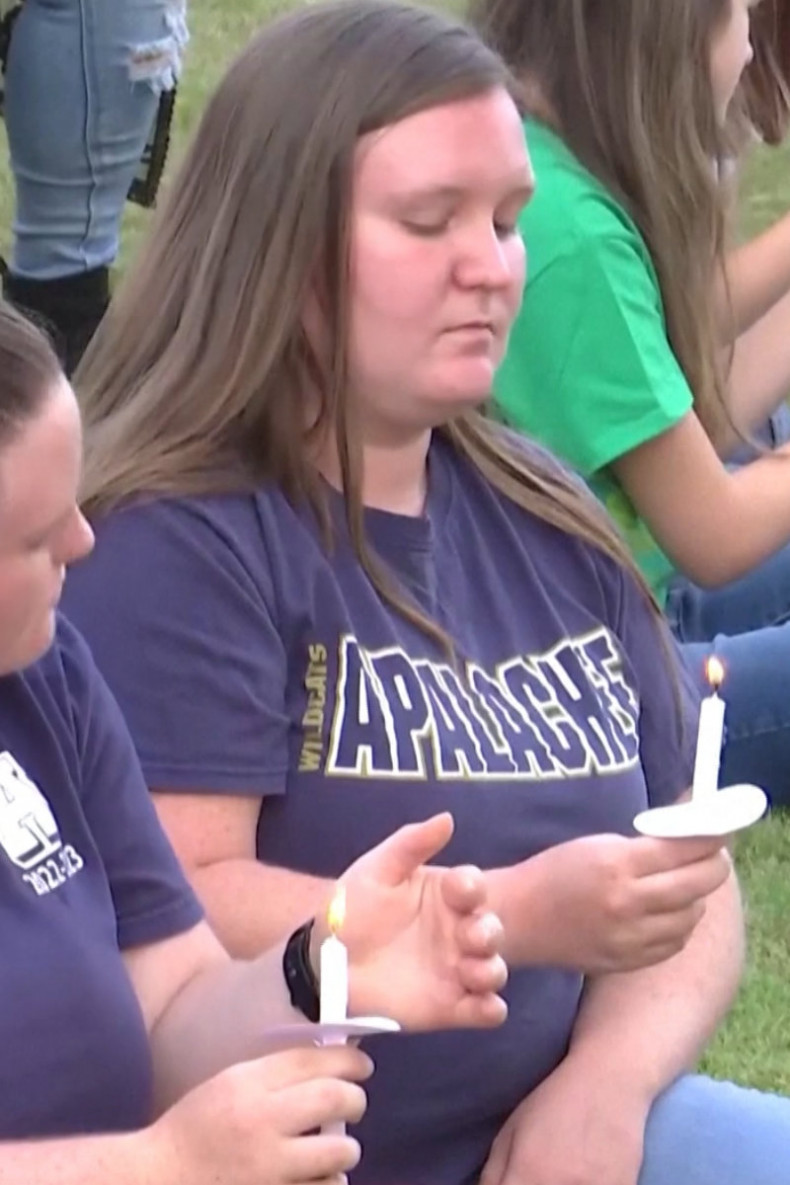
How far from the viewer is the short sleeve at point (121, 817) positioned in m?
1.43

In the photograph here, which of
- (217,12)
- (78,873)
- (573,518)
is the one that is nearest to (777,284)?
(573,518)

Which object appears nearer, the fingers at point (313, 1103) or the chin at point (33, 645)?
the fingers at point (313, 1103)

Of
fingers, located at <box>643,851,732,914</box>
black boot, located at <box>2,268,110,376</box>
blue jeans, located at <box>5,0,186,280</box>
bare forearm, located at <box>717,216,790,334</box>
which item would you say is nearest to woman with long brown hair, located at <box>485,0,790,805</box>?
bare forearm, located at <box>717,216,790,334</box>

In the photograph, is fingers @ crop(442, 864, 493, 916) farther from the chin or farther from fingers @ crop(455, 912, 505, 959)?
the chin

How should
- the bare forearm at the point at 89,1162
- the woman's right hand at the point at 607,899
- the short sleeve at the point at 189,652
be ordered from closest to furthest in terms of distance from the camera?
1. the bare forearm at the point at 89,1162
2. the woman's right hand at the point at 607,899
3. the short sleeve at the point at 189,652

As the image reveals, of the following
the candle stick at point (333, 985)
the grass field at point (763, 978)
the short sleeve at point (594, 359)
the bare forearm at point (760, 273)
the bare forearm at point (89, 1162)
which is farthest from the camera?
the bare forearm at point (760, 273)

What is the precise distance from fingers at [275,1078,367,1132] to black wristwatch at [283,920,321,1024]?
0.13 m

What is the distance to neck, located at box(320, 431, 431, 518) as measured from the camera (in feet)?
5.52

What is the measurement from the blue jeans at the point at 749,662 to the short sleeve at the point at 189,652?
1.31 meters

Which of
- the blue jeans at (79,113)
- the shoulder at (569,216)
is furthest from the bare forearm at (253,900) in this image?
the blue jeans at (79,113)

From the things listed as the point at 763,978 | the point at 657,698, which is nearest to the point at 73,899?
the point at 657,698

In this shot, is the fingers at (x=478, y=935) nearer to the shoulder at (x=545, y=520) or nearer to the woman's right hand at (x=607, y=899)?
the woman's right hand at (x=607, y=899)

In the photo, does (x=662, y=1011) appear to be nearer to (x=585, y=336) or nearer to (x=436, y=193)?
(x=436, y=193)

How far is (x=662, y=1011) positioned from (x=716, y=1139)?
0.42ft
